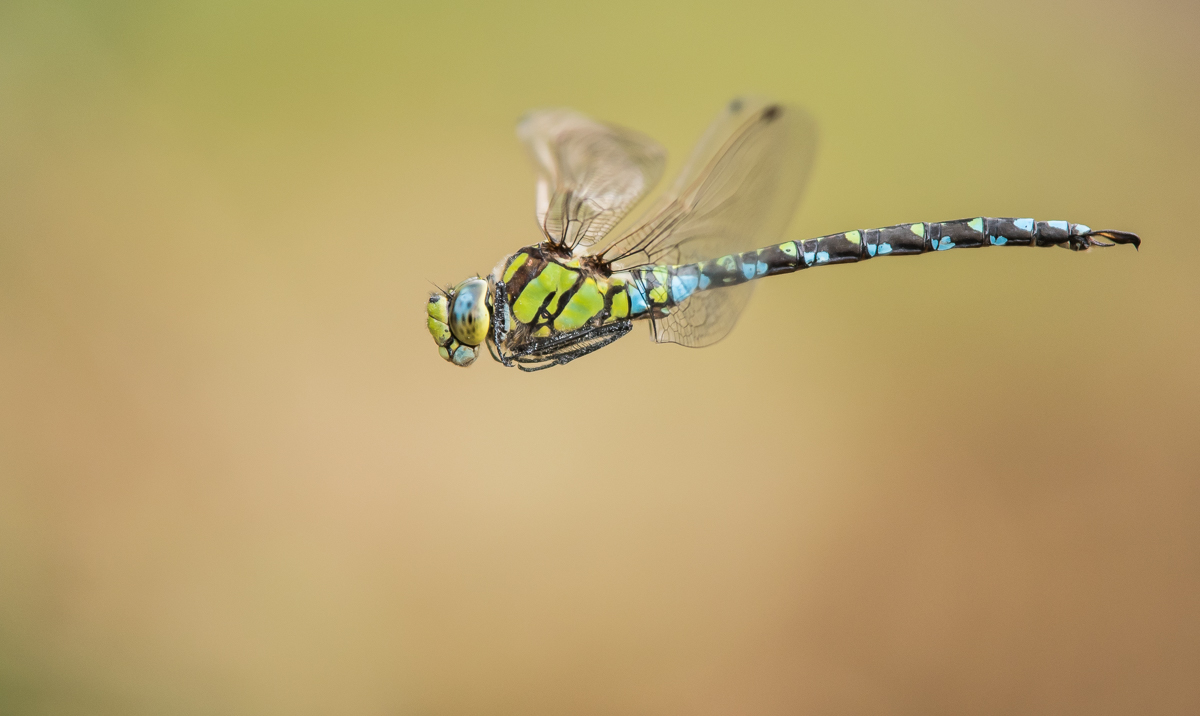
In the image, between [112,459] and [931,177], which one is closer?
[112,459]

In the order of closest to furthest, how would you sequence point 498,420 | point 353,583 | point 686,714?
1. point 686,714
2. point 353,583
3. point 498,420

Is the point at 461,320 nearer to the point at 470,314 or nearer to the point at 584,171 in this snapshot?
the point at 470,314

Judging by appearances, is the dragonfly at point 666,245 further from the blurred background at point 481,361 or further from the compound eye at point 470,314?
the blurred background at point 481,361

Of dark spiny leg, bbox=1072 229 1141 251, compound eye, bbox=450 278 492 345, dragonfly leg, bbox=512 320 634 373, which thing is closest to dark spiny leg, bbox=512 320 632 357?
dragonfly leg, bbox=512 320 634 373

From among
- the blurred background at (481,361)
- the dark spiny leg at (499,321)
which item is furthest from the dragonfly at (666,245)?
the blurred background at (481,361)

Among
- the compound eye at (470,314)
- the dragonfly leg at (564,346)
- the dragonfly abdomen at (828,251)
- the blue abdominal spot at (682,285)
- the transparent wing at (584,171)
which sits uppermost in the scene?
the transparent wing at (584,171)

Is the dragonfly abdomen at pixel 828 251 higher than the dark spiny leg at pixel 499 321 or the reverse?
higher

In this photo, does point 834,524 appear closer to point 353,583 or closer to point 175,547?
point 353,583

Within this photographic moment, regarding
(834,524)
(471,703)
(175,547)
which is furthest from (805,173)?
(175,547)
